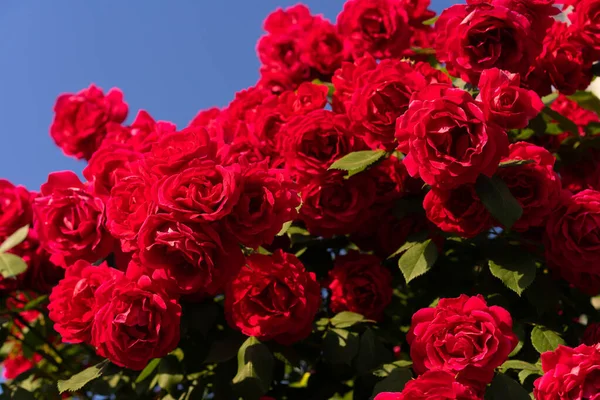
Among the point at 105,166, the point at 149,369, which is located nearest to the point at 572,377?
the point at 149,369

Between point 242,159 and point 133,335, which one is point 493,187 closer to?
point 242,159

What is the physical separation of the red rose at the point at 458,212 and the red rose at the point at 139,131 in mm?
782

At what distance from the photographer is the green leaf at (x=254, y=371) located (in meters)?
1.53

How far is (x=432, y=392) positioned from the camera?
1249 millimetres

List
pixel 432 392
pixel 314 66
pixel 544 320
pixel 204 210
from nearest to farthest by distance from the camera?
pixel 432 392 < pixel 204 210 < pixel 544 320 < pixel 314 66

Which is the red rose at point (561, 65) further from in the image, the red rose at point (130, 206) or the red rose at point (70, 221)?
the red rose at point (70, 221)

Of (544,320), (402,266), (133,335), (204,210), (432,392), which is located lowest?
(544,320)

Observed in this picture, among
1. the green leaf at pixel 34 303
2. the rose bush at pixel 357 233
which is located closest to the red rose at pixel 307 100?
the rose bush at pixel 357 233

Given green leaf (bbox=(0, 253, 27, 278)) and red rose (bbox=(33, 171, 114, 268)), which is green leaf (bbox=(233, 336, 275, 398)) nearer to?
red rose (bbox=(33, 171, 114, 268))

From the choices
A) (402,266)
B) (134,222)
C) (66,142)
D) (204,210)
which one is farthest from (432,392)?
(66,142)

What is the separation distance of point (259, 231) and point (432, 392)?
484 mm

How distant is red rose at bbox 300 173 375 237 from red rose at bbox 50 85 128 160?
101cm

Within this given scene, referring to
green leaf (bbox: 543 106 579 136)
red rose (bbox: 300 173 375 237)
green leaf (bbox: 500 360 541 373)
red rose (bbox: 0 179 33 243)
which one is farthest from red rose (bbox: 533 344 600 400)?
red rose (bbox: 0 179 33 243)

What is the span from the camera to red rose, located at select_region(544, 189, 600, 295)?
1.57 metres
